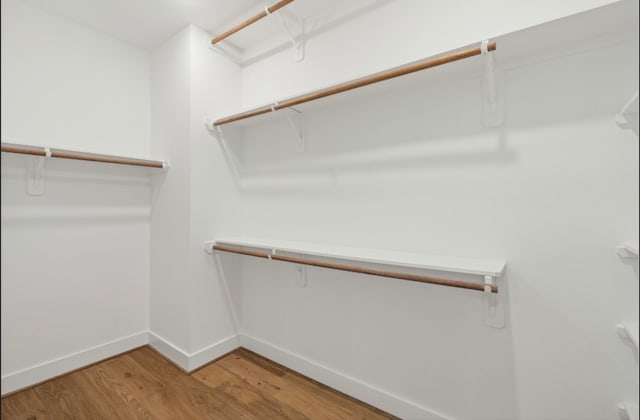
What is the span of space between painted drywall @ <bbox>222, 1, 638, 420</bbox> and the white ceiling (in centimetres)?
20

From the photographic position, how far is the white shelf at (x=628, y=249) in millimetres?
1018

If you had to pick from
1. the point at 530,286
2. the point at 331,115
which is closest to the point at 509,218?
the point at 530,286

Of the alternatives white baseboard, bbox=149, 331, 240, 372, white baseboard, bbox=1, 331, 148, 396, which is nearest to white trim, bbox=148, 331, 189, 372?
white baseboard, bbox=149, 331, 240, 372

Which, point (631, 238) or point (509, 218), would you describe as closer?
point (631, 238)

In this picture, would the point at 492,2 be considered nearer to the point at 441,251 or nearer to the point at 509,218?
the point at 509,218

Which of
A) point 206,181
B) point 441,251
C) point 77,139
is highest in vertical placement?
point 77,139

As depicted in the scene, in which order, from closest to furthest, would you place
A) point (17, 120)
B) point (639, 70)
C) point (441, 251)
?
point (639, 70) < point (441, 251) < point (17, 120)

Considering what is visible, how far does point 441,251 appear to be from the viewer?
1471 mm

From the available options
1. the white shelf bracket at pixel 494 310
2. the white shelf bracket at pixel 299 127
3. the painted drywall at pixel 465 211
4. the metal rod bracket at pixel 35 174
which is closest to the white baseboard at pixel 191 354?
the painted drywall at pixel 465 211

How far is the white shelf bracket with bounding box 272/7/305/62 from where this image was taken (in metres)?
1.93

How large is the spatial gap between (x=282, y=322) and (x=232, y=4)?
79.1 inches

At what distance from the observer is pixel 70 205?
6.37ft

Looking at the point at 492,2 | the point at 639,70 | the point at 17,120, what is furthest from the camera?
the point at 17,120

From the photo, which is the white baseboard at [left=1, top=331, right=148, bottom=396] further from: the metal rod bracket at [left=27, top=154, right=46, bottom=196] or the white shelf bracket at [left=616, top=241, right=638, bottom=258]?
the white shelf bracket at [left=616, top=241, right=638, bottom=258]
